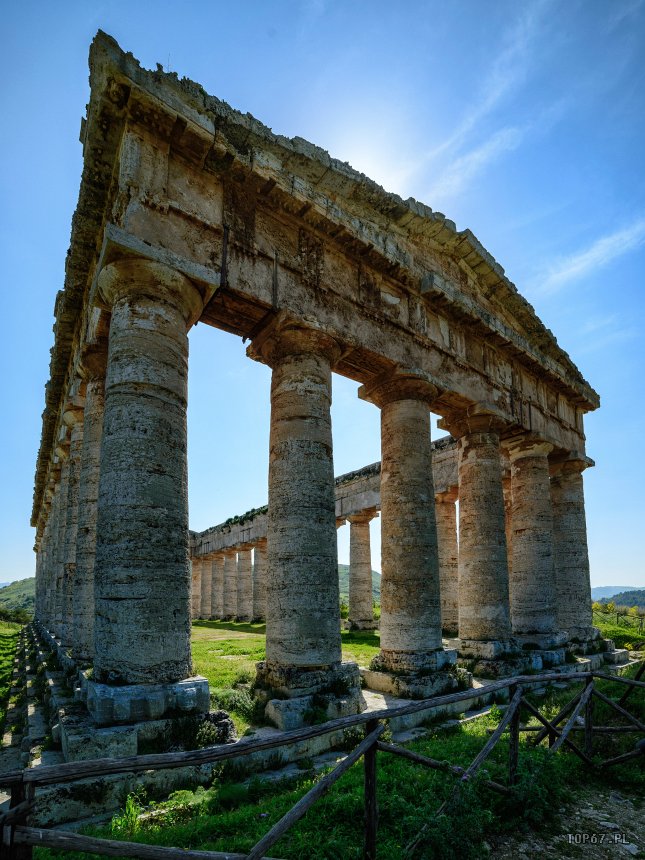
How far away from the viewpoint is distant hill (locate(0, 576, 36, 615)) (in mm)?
99787

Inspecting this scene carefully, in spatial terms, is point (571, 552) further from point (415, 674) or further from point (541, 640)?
point (415, 674)

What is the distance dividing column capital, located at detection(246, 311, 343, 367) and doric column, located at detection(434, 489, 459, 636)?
13.7 meters

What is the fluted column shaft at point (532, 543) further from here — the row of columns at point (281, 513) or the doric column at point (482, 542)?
the doric column at point (482, 542)

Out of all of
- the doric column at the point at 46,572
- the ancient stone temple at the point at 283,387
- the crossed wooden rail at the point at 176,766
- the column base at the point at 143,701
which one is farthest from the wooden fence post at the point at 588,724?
the doric column at the point at 46,572

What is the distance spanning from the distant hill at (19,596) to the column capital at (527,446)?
329ft

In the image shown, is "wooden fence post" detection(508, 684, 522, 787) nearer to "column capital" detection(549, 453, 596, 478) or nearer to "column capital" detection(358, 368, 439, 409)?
"column capital" detection(358, 368, 439, 409)

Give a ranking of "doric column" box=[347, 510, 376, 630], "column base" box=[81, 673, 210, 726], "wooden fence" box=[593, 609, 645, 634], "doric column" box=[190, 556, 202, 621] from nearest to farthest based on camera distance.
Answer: "column base" box=[81, 673, 210, 726] < "doric column" box=[347, 510, 376, 630] < "wooden fence" box=[593, 609, 645, 634] < "doric column" box=[190, 556, 202, 621]

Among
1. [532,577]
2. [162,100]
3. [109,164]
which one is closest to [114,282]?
[109,164]

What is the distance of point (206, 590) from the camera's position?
135 feet

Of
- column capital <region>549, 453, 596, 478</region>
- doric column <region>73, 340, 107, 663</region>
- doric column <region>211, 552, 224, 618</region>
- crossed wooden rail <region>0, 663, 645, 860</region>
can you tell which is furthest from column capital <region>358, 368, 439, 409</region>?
doric column <region>211, 552, 224, 618</region>

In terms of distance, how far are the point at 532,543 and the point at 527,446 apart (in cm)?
300

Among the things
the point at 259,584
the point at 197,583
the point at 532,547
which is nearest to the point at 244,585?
the point at 259,584

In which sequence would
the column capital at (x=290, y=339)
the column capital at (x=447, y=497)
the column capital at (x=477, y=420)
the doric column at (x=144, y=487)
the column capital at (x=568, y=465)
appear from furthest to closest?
the column capital at (x=447, y=497)
the column capital at (x=568, y=465)
the column capital at (x=477, y=420)
the column capital at (x=290, y=339)
the doric column at (x=144, y=487)

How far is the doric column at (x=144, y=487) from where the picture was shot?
6.65 metres
